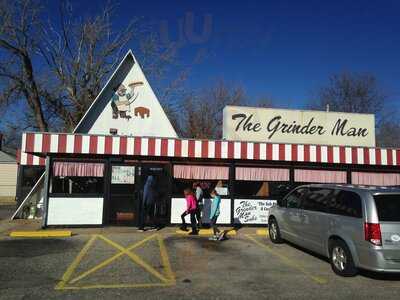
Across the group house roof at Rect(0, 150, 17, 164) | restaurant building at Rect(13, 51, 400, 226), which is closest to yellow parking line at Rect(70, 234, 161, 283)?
restaurant building at Rect(13, 51, 400, 226)

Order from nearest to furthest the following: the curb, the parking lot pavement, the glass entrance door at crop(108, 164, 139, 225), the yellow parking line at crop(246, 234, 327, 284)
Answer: the parking lot pavement → the yellow parking line at crop(246, 234, 327, 284) → the curb → the glass entrance door at crop(108, 164, 139, 225)

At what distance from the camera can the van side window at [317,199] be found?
8578 millimetres

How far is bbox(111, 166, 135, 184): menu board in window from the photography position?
13758mm

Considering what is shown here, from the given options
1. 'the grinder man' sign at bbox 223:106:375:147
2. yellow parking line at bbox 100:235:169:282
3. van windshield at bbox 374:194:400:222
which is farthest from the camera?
'the grinder man' sign at bbox 223:106:375:147

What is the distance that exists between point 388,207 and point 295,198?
10.1ft

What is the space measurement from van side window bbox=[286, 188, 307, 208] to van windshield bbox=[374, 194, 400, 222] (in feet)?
8.57

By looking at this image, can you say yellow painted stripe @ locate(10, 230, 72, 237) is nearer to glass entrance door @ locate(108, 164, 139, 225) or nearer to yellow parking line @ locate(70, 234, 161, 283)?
glass entrance door @ locate(108, 164, 139, 225)

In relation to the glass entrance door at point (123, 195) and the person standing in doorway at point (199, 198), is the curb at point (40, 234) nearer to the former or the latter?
the glass entrance door at point (123, 195)

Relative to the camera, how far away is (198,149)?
13.7 metres

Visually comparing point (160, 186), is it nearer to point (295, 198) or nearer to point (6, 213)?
point (295, 198)

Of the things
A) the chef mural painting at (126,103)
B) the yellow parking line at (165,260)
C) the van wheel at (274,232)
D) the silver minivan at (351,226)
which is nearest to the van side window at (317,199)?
the silver minivan at (351,226)

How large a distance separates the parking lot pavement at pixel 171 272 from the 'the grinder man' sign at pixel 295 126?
18.5 feet

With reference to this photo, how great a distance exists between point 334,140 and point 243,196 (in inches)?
188

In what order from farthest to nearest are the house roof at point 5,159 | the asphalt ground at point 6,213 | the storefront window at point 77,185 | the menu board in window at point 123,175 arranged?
the house roof at point 5,159 → the asphalt ground at point 6,213 → the menu board in window at point 123,175 → the storefront window at point 77,185
